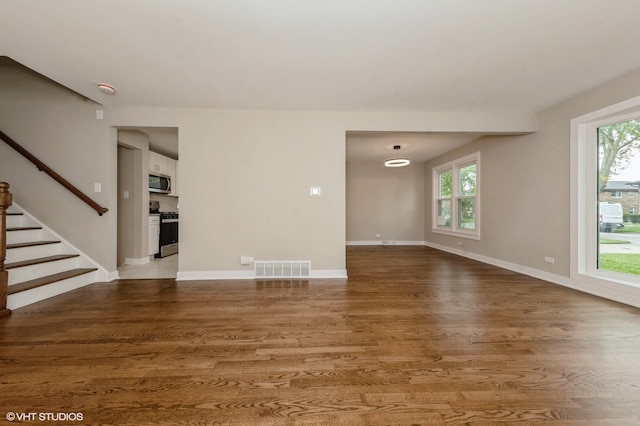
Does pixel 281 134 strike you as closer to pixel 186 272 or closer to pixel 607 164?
pixel 186 272

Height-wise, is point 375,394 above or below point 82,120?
below

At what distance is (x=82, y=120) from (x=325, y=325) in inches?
170

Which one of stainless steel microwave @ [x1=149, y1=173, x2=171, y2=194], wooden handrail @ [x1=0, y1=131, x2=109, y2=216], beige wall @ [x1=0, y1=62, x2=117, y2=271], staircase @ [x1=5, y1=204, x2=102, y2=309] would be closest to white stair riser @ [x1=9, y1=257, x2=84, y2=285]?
staircase @ [x1=5, y1=204, x2=102, y2=309]

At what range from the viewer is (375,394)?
1.38 metres

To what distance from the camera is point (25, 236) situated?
3377 millimetres

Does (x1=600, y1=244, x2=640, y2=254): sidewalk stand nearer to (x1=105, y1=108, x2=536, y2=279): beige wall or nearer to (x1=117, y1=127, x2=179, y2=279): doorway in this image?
(x1=105, y1=108, x2=536, y2=279): beige wall

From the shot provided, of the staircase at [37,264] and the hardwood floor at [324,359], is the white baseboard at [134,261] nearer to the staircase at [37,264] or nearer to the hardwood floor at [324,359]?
the staircase at [37,264]

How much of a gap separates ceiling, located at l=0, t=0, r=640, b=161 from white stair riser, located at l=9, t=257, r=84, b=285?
2156 millimetres

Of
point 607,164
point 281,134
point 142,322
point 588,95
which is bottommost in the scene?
point 142,322

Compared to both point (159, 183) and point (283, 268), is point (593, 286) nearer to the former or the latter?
point (283, 268)

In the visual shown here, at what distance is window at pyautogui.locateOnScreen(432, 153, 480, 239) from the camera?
5.44 m

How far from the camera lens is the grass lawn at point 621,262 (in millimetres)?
2900

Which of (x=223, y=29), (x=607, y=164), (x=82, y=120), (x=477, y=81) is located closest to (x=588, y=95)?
(x=607, y=164)

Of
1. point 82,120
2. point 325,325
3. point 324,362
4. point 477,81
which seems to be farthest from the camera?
point 82,120
